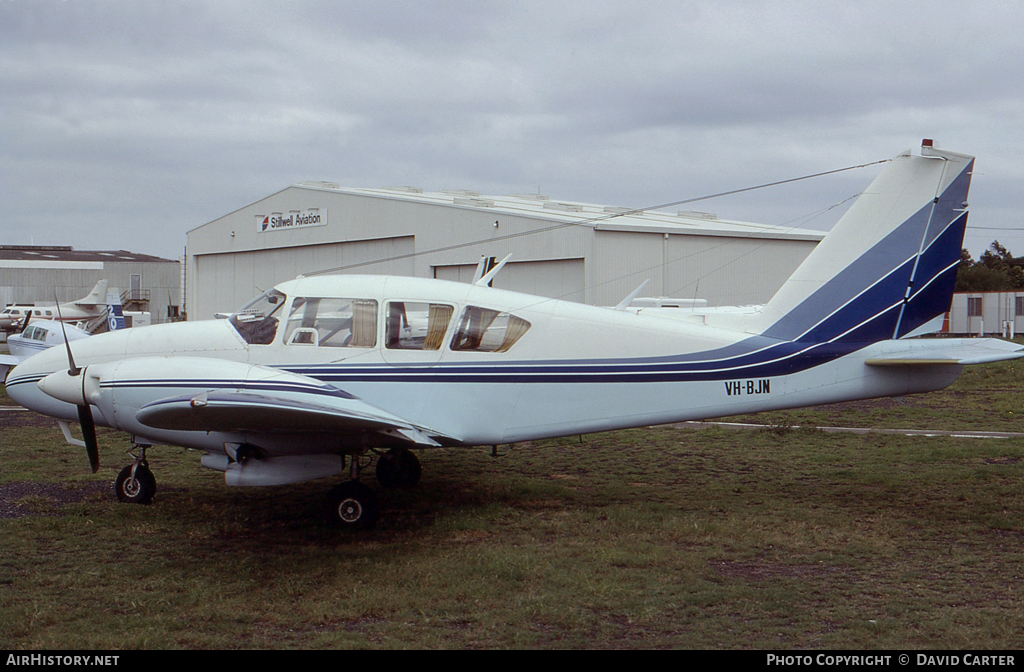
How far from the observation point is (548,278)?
2850cm

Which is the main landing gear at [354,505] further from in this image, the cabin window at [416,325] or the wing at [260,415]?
the cabin window at [416,325]

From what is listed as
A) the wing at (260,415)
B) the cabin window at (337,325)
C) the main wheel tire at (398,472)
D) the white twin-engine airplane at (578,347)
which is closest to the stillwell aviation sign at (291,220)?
the main wheel tire at (398,472)

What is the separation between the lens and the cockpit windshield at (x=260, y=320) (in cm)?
858

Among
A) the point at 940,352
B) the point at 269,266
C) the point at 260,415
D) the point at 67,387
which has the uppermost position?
the point at 269,266

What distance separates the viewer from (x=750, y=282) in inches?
1164

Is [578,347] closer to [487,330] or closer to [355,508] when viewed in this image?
[487,330]

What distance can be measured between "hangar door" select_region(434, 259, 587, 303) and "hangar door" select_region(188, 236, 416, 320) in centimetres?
411

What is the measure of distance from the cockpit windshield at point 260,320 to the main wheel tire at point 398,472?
8.13 feet

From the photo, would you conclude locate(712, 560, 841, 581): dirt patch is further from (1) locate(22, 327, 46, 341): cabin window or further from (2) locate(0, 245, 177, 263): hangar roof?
(2) locate(0, 245, 177, 263): hangar roof

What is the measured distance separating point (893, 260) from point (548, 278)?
20.0m

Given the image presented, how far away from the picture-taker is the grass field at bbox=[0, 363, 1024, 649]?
214 inches

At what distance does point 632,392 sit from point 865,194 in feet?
11.4

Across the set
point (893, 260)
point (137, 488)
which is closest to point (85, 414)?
point (137, 488)

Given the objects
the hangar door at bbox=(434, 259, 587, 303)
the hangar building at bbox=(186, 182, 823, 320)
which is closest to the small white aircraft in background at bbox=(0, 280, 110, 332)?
the hangar building at bbox=(186, 182, 823, 320)
